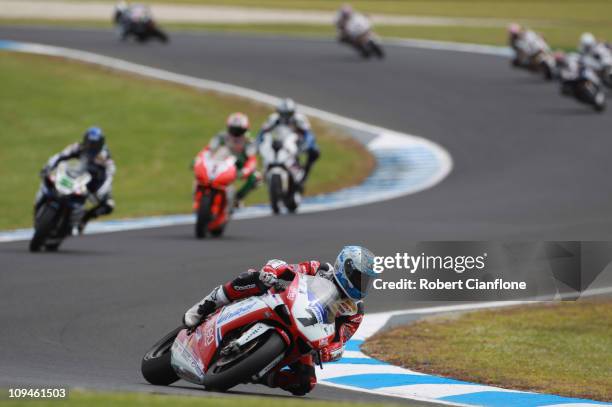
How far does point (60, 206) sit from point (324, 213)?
6.70m

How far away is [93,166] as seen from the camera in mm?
16281

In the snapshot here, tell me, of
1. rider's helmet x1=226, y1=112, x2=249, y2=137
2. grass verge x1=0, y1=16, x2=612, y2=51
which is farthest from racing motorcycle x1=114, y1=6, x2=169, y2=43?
rider's helmet x1=226, y1=112, x2=249, y2=137

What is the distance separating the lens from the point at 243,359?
326 inches

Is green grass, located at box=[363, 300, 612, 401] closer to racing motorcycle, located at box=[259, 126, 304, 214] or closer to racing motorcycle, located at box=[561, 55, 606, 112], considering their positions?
racing motorcycle, located at box=[259, 126, 304, 214]

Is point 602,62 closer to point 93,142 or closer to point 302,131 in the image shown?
point 302,131

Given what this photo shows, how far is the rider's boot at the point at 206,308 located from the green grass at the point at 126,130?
515 inches

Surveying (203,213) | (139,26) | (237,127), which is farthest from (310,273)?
(139,26)

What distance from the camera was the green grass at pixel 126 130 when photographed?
1010 inches

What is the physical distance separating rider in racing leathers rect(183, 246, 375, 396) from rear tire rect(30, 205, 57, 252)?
23.2ft

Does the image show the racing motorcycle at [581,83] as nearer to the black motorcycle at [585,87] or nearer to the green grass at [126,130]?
the black motorcycle at [585,87]

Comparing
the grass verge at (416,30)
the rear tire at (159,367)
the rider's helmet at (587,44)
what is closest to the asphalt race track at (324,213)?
the rear tire at (159,367)

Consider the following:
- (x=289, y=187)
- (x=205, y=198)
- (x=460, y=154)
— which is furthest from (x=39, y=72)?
(x=205, y=198)

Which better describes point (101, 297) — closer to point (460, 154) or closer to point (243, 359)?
point (243, 359)

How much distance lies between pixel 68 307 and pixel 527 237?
25.1 ft
